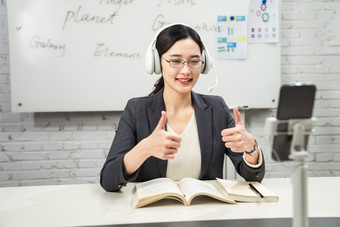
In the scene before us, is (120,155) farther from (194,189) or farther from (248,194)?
(248,194)

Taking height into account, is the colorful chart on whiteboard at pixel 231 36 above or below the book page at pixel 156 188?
above

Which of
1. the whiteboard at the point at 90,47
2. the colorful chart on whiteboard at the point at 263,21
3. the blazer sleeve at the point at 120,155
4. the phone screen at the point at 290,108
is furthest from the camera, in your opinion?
the colorful chart on whiteboard at the point at 263,21

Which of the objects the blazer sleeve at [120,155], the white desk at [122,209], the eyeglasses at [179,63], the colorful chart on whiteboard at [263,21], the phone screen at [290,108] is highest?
the colorful chart on whiteboard at [263,21]

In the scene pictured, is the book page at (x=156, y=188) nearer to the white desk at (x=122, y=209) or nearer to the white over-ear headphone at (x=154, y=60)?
the white desk at (x=122, y=209)

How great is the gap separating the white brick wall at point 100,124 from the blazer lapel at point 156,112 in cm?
92

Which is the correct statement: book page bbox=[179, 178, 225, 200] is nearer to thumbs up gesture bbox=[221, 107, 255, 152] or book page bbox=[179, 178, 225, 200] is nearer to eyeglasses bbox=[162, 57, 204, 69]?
thumbs up gesture bbox=[221, 107, 255, 152]

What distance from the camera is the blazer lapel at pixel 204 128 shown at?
139 centimetres

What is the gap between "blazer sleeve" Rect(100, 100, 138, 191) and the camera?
45.8 inches

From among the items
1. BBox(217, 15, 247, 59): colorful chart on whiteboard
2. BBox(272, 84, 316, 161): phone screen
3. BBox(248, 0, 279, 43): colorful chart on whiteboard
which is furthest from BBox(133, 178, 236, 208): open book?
BBox(248, 0, 279, 43): colorful chart on whiteboard

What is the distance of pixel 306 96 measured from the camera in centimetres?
61

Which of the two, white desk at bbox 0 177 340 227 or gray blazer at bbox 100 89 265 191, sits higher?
gray blazer at bbox 100 89 265 191

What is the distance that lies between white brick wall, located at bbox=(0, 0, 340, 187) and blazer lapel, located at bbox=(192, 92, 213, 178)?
0.99 meters

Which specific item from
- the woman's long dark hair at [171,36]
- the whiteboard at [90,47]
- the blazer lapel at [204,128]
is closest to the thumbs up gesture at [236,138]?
the blazer lapel at [204,128]

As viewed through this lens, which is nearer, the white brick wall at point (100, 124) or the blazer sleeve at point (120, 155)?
the blazer sleeve at point (120, 155)
